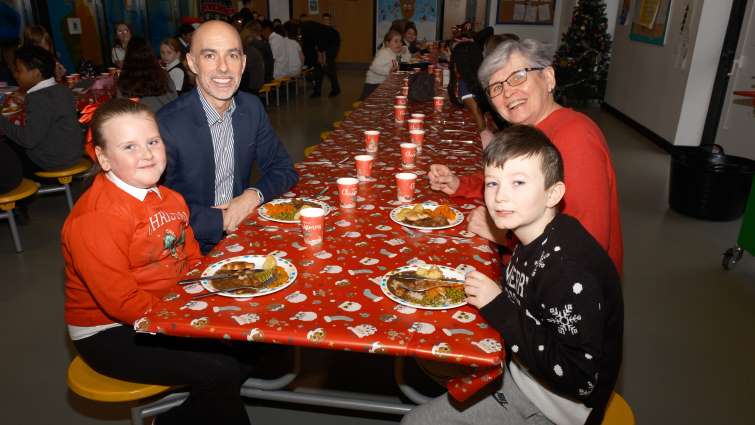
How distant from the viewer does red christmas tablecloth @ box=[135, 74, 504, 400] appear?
1.19 metres

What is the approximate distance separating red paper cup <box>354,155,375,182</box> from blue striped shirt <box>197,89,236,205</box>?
579mm

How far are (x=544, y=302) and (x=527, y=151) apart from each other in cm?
39

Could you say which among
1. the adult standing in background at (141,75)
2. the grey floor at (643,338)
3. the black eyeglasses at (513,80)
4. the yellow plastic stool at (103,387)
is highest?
the black eyeglasses at (513,80)

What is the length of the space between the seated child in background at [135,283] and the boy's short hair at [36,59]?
274 centimetres

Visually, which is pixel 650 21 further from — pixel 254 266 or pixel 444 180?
pixel 254 266

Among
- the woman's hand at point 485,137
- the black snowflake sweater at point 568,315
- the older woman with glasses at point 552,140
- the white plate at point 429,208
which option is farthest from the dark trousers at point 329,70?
the black snowflake sweater at point 568,315

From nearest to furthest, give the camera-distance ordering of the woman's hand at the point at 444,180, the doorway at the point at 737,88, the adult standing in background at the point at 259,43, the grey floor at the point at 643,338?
the woman's hand at the point at 444,180 → the grey floor at the point at 643,338 → the doorway at the point at 737,88 → the adult standing in background at the point at 259,43

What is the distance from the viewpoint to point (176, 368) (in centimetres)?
162

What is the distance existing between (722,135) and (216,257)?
640cm

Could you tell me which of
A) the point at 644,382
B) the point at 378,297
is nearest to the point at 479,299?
the point at 378,297

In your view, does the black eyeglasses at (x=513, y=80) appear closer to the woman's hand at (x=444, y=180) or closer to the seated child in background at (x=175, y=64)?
the woman's hand at (x=444, y=180)

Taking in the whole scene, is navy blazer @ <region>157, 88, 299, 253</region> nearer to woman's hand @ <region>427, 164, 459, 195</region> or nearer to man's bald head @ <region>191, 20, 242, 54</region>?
man's bald head @ <region>191, 20, 242, 54</region>

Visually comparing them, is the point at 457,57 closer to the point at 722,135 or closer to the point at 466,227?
the point at 466,227

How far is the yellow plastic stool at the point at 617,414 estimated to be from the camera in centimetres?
151
